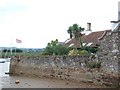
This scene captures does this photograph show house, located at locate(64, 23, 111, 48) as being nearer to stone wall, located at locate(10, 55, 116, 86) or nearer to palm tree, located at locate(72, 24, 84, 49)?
palm tree, located at locate(72, 24, 84, 49)

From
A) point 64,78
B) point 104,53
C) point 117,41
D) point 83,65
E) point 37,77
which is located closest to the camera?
point 117,41

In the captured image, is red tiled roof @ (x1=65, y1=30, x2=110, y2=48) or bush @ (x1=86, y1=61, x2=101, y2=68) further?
red tiled roof @ (x1=65, y1=30, x2=110, y2=48)

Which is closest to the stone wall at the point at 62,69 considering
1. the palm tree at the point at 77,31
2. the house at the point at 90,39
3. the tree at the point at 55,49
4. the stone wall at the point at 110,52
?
the stone wall at the point at 110,52

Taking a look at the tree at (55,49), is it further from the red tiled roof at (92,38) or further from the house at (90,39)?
the red tiled roof at (92,38)

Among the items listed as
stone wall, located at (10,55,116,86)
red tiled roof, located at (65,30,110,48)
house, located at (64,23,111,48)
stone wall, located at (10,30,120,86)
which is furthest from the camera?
red tiled roof, located at (65,30,110,48)

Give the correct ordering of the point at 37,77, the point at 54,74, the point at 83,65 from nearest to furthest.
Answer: the point at 83,65 → the point at 54,74 → the point at 37,77

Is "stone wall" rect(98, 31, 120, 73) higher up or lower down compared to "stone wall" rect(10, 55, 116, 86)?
higher up

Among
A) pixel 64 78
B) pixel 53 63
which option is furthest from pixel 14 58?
pixel 64 78

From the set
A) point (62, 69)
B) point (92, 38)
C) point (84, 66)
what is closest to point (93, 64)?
point (84, 66)

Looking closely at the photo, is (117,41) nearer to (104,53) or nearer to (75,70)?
(104,53)

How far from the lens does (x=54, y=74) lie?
40438 mm

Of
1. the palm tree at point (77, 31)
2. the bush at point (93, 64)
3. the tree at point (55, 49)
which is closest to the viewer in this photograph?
the bush at point (93, 64)

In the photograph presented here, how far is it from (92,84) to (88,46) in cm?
2225

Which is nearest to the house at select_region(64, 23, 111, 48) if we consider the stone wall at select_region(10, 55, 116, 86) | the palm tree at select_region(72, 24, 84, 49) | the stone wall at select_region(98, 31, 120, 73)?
the palm tree at select_region(72, 24, 84, 49)
